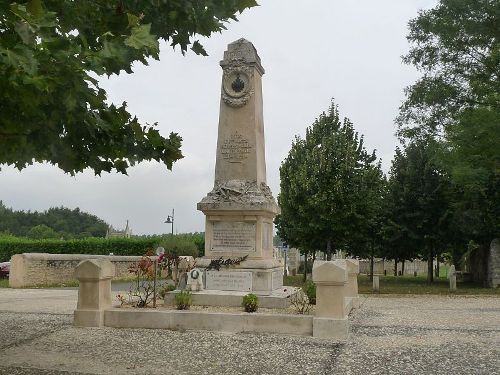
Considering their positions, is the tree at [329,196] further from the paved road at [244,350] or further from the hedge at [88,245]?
the paved road at [244,350]

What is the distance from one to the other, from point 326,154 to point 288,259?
56.9 ft

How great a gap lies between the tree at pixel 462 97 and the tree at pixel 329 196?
3699mm

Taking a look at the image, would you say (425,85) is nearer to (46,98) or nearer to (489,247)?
(489,247)

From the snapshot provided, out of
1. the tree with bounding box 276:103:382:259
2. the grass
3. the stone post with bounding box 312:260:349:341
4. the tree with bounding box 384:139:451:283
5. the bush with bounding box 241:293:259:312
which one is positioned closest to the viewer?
the stone post with bounding box 312:260:349:341

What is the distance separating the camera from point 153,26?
5.27 metres

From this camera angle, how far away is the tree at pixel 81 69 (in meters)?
3.41

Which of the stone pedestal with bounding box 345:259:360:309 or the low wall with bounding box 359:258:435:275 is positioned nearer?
the stone pedestal with bounding box 345:259:360:309

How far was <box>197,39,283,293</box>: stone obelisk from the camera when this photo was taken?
10961mm

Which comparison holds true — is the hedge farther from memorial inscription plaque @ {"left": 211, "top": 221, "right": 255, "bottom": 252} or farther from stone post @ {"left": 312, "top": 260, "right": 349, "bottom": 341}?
stone post @ {"left": 312, "top": 260, "right": 349, "bottom": 341}

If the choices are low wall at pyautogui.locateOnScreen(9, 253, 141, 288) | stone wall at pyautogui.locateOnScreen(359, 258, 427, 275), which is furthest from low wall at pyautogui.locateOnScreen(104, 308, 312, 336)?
stone wall at pyautogui.locateOnScreen(359, 258, 427, 275)

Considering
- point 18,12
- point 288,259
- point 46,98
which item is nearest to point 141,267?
point 46,98

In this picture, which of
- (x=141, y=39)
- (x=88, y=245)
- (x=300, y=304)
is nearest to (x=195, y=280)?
(x=300, y=304)

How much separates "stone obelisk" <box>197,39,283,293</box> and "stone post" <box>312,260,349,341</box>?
249 cm

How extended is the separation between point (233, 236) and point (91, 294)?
322cm
